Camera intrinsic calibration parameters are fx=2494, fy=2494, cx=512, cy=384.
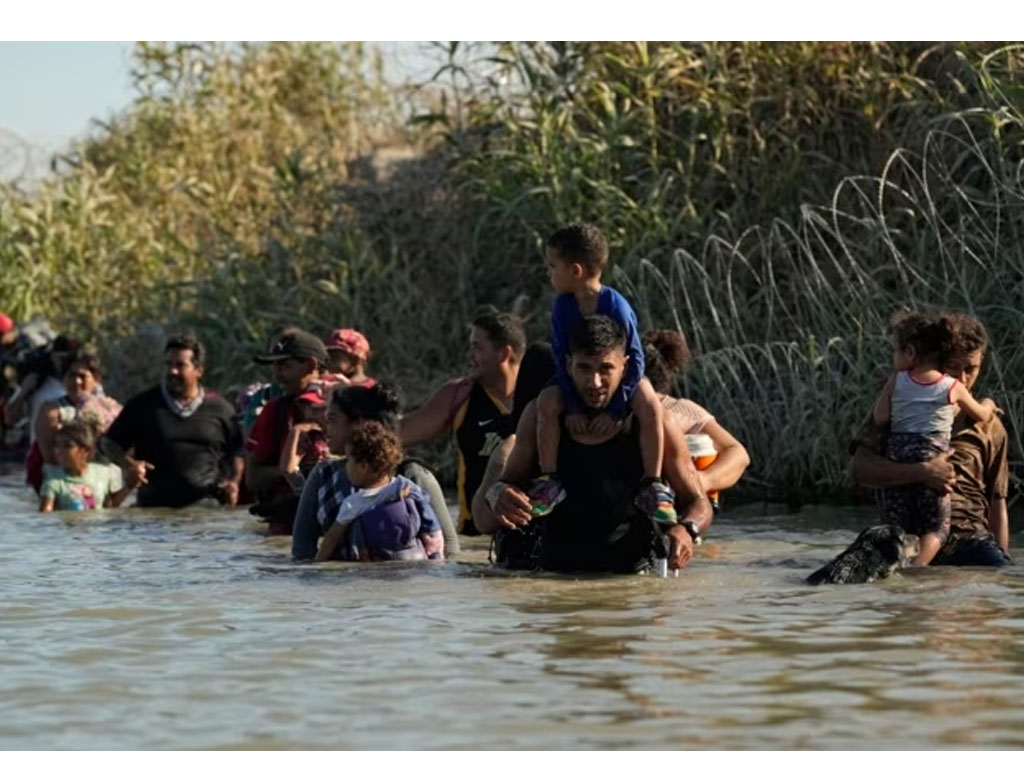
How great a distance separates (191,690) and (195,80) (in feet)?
61.7

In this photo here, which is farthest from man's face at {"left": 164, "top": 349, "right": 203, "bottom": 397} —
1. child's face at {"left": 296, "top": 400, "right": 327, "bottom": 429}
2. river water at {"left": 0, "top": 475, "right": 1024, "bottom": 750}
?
river water at {"left": 0, "top": 475, "right": 1024, "bottom": 750}

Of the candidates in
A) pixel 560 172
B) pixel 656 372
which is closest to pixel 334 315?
pixel 560 172

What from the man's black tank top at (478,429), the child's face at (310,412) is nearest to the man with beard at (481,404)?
the man's black tank top at (478,429)

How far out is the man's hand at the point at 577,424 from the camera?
35.0 ft

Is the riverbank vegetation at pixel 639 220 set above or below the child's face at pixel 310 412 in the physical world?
above

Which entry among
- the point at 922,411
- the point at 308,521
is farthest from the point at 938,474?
the point at 308,521

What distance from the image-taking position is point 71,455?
16078 mm

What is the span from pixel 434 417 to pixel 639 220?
6480 millimetres

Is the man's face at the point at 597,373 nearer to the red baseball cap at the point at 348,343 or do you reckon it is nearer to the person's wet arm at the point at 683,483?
the person's wet arm at the point at 683,483

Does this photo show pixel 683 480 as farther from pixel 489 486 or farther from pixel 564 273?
pixel 564 273

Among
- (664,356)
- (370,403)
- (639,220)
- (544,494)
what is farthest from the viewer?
(639,220)

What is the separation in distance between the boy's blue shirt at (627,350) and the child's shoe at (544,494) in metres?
0.32

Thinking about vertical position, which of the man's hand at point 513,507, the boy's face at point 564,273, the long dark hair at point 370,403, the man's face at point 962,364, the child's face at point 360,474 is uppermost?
the boy's face at point 564,273

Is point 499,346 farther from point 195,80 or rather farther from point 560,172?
point 195,80
